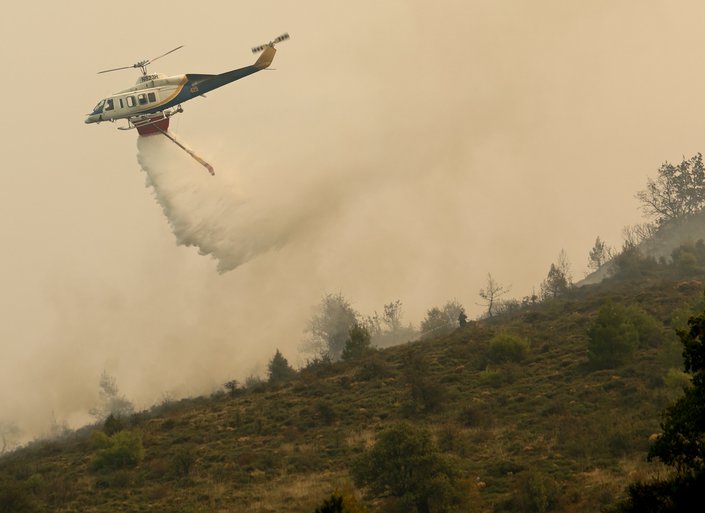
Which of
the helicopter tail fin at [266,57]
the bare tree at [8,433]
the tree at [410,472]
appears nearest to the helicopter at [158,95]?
the helicopter tail fin at [266,57]

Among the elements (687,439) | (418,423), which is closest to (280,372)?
(418,423)

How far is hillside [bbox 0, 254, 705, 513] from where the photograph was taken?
44.9m

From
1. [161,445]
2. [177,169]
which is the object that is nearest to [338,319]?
[177,169]

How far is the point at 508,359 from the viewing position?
217ft

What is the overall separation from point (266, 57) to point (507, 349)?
29004 mm

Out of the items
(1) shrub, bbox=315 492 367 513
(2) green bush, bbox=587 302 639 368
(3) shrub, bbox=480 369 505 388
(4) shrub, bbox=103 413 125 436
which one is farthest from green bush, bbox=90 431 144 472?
(1) shrub, bbox=315 492 367 513

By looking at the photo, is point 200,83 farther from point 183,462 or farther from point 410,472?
point 410,472

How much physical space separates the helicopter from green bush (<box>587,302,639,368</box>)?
1269 inches

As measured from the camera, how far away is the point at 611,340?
5941cm

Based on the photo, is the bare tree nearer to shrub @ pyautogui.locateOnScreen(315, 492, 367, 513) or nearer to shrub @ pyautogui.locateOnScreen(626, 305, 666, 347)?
shrub @ pyautogui.locateOnScreen(626, 305, 666, 347)

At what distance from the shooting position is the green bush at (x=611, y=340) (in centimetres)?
5938

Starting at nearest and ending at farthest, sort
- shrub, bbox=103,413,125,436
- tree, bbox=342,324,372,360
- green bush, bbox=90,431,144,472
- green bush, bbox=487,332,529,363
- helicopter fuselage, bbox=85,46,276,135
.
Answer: green bush, bbox=90,431,144,472
green bush, bbox=487,332,529,363
shrub, bbox=103,413,125,436
helicopter fuselage, bbox=85,46,276,135
tree, bbox=342,324,372,360

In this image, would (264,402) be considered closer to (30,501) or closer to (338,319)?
(30,501)

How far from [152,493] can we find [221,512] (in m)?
6.75
